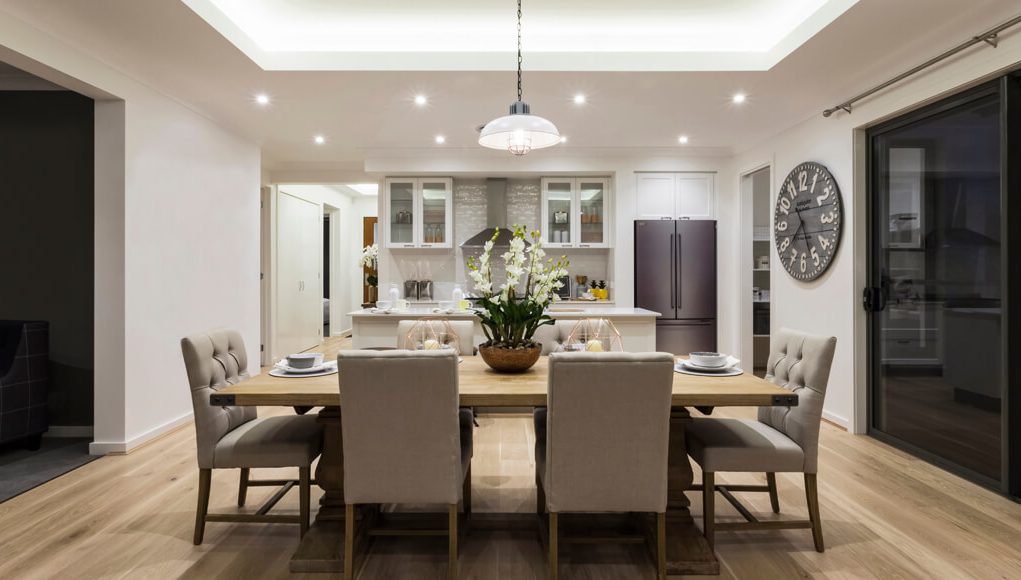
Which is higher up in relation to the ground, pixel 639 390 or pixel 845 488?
pixel 639 390

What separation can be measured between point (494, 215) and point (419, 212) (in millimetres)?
873

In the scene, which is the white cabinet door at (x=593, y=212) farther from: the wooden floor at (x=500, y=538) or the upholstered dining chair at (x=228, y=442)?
the upholstered dining chair at (x=228, y=442)

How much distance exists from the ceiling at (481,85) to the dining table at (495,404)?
2038 millimetres

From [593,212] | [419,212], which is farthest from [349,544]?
[593,212]

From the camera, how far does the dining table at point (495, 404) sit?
6.00 ft

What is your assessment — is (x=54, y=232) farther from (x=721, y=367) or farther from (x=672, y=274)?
(x=672, y=274)

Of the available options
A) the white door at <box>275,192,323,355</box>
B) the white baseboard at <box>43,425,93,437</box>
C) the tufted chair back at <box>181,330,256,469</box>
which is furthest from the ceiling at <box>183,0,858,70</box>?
the white door at <box>275,192,323,355</box>

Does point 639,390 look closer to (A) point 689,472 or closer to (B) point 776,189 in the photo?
(A) point 689,472

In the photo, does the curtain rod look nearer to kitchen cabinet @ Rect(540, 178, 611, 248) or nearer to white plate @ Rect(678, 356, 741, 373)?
white plate @ Rect(678, 356, 741, 373)

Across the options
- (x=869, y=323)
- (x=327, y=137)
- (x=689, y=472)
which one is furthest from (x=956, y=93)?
(x=327, y=137)

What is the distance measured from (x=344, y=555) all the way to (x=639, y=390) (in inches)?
50.4

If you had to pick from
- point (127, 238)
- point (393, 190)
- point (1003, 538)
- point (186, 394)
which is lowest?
point (1003, 538)

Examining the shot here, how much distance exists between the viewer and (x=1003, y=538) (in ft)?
7.17

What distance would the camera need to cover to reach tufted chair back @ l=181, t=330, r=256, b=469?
2078mm
